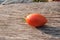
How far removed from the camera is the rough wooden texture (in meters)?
1.23

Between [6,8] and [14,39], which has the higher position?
[6,8]

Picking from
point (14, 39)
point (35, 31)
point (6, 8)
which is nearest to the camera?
point (14, 39)

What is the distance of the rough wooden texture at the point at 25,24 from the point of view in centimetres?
123

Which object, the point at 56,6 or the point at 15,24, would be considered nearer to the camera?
the point at 15,24

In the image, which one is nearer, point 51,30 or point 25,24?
point 51,30

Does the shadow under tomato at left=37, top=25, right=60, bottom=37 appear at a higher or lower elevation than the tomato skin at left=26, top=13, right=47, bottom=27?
lower

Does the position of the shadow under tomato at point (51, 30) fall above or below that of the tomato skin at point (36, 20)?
below

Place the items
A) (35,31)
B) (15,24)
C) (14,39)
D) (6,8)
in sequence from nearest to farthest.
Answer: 1. (14,39)
2. (35,31)
3. (15,24)
4. (6,8)

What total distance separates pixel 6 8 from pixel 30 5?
24cm

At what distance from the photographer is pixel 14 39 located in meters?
1.19

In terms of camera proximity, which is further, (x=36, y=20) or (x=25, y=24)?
(x=25, y=24)

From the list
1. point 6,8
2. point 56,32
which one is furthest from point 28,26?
point 6,8

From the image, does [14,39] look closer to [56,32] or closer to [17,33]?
[17,33]

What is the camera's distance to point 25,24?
1414mm
